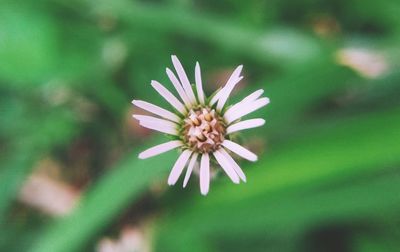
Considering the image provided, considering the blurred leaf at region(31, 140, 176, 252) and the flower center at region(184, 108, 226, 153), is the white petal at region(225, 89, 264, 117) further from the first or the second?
the blurred leaf at region(31, 140, 176, 252)

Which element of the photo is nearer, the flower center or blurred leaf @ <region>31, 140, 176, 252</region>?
the flower center

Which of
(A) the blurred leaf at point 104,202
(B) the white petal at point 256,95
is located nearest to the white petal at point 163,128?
(B) the white petal at point 256,95

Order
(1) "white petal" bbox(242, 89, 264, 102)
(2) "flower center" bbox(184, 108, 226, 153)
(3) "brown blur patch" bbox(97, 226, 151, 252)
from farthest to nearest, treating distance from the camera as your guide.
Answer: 1. (3) "brown blur patch" bbox(97, 226, 151, 252)
2. (2) "flower center" bbox(184, 108, 226, 153)
3. (1) "white petal" bbox(242, 89, 264, 102)

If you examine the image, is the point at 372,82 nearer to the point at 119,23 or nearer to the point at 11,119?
the point at 119,23

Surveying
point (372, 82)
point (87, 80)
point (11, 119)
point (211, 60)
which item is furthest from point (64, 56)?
point (372, 82)

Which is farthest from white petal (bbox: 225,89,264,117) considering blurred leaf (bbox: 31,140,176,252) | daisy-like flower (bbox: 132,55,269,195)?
blurred leaf (bbox: 31,140,176,252)

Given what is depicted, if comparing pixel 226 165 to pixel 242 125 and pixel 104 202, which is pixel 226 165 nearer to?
pixel 242 125

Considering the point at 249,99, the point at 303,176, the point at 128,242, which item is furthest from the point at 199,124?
the point at 128,242
